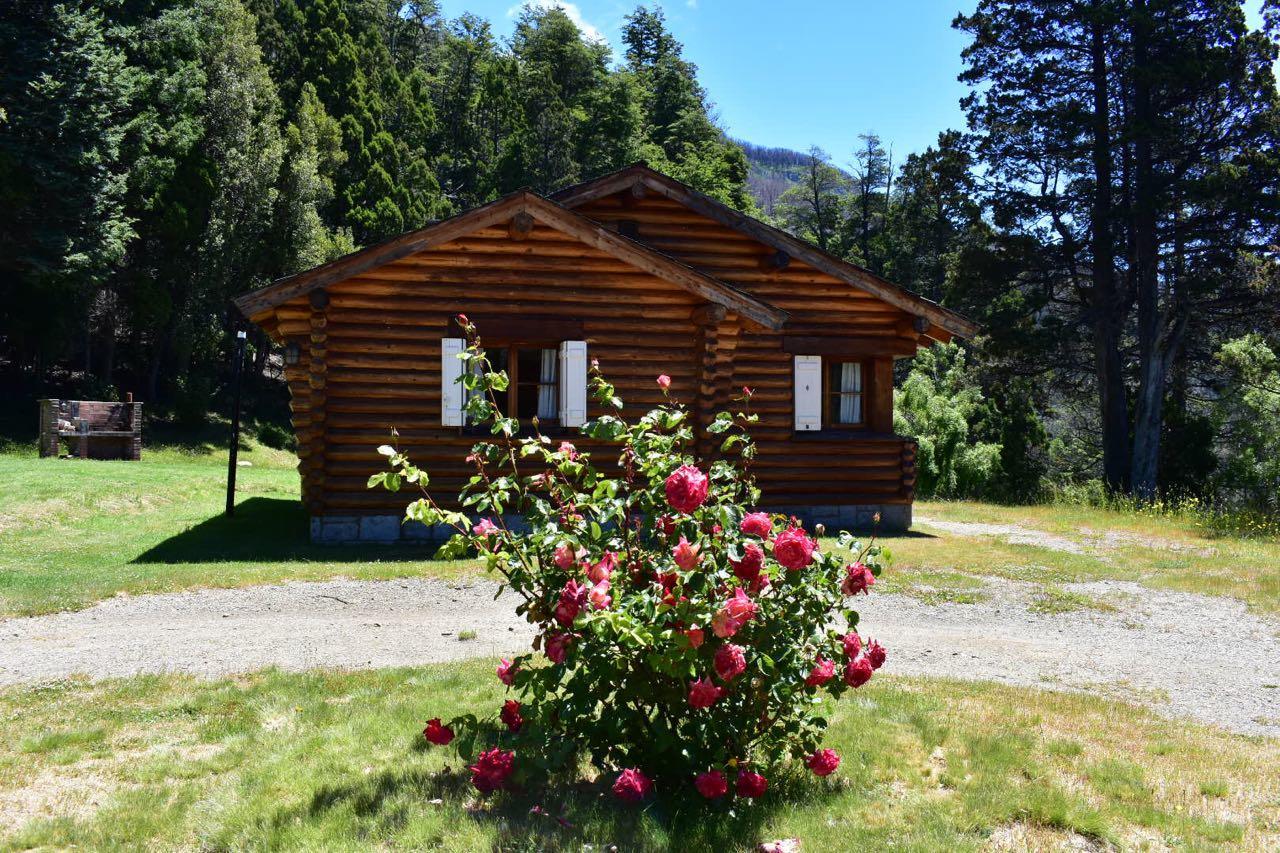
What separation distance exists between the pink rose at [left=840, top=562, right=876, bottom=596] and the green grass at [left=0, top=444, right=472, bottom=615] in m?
7.18

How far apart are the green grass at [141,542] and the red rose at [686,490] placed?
24.1ft

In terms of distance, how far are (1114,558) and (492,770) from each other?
12.3m

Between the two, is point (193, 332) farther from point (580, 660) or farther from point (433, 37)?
point (433, 37)

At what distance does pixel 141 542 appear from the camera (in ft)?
40.0

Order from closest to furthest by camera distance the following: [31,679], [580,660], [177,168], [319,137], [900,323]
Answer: [580,660] < [31,679] < [900,323] < [177,168] < [319,137]

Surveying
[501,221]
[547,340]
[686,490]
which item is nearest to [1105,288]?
[547,340]

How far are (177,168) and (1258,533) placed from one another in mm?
33992

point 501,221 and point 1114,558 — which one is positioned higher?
point 501,221

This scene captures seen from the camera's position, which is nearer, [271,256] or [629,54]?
[271,256]

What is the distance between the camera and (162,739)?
16.5 feet

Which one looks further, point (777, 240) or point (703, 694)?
point (777, 240)

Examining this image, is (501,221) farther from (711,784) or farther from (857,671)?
(711,784)

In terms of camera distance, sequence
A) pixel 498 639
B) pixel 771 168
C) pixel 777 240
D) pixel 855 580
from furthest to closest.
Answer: pixel 771 168
pixel 777 240
pixel 498 639
pixel 855 580

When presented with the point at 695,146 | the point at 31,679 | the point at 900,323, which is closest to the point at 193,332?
the point at 900,323
